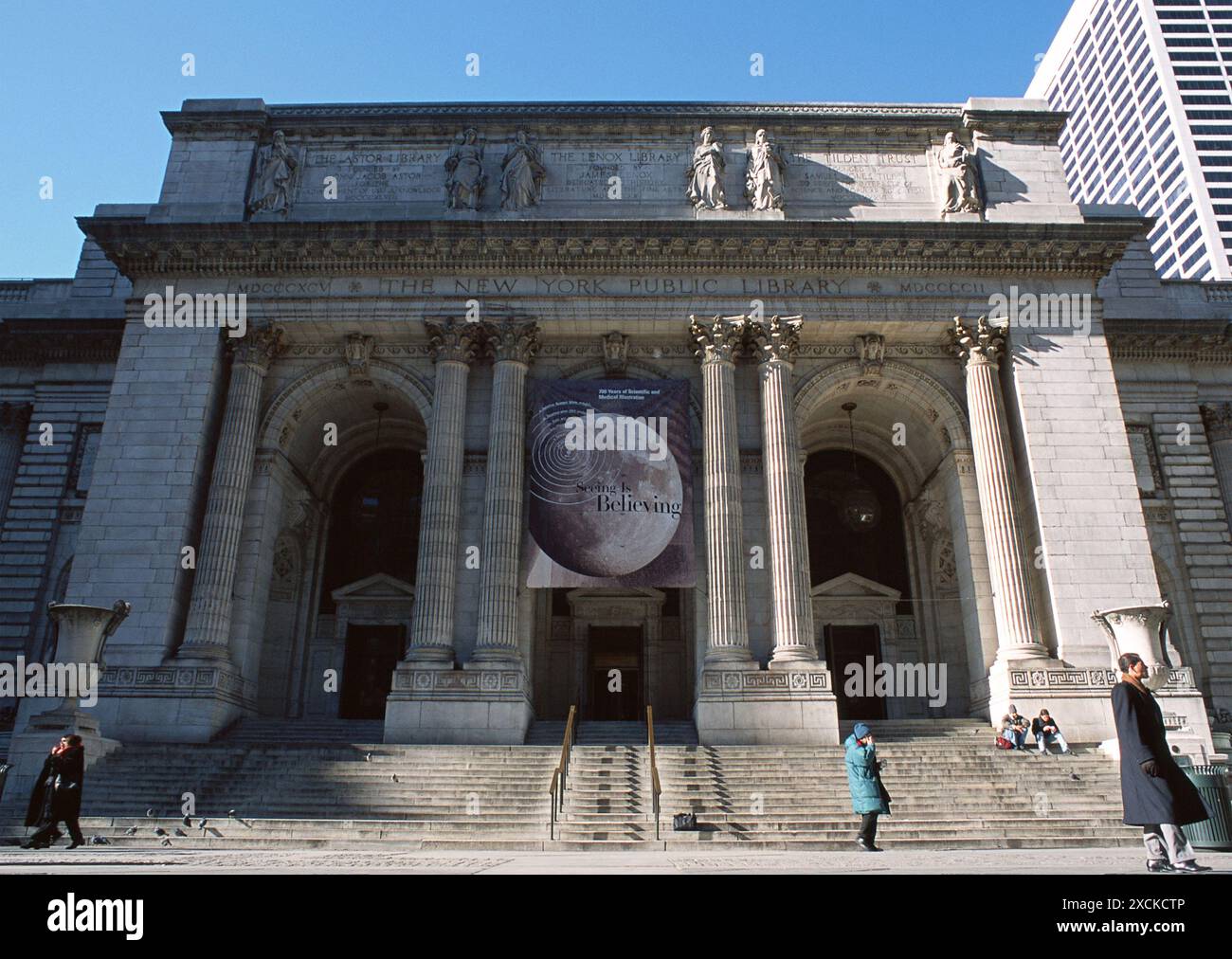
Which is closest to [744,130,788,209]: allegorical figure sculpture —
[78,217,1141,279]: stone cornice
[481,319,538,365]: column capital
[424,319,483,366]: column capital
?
[78,217,1141,279]: stone cornice

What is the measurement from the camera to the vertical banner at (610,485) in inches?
865

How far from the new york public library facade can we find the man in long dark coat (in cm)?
1324

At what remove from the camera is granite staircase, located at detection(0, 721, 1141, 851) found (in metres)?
14.5

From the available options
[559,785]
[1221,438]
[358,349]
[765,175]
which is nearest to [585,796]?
[559,785]

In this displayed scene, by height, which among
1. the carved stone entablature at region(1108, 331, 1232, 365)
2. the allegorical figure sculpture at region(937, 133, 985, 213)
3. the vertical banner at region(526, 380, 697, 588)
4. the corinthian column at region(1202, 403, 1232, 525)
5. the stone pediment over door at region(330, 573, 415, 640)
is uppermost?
the allegorical figure sculpture at region(937, 133, 985, 213)

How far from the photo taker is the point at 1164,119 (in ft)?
317

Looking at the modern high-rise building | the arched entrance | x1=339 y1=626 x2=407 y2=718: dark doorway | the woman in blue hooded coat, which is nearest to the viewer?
the woman in blue hooded coat

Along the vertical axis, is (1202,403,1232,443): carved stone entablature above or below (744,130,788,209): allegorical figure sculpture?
below

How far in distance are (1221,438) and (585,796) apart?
2577cm

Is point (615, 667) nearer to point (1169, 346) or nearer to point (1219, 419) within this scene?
point (1169, 346)

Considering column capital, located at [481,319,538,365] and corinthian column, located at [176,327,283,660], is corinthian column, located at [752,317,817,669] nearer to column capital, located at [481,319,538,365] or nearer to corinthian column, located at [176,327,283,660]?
column capital, located at [481,319,538,365]

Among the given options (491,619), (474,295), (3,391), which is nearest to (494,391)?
(474,295)

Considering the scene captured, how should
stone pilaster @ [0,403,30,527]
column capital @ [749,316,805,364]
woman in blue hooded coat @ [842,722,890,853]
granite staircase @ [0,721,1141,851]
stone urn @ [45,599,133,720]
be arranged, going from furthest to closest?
stone pilaster @ [0,403,30,527] → column capital @ [749,316,805,364] → stone urn @ [45,599,133,720] → granite staircase @ [0,721,1141,851] → woman in blue hooded coat @ [842,722,890,853]

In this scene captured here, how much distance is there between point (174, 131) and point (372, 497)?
12964 mm
